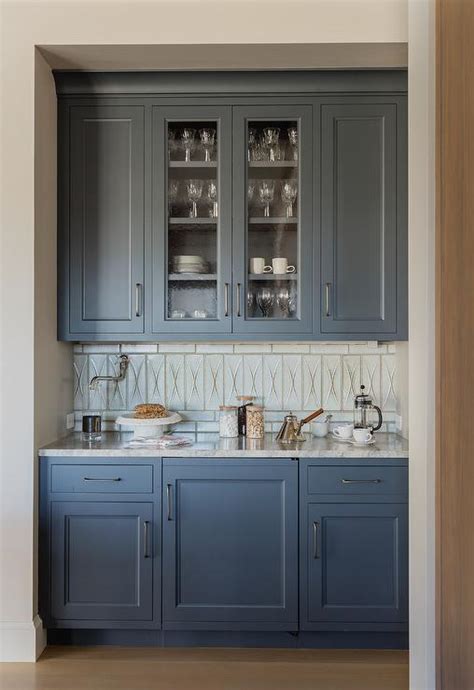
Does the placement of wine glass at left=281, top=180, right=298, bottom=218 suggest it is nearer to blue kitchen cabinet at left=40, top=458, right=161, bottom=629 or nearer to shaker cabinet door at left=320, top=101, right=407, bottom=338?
shaker cabinet door at left=320, top=101, right=407, bottom=338

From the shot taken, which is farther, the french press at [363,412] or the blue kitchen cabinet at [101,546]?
the french press at [363,412]

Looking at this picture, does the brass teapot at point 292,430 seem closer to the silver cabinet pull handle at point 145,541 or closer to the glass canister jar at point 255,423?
the glass canister jar at point 255,423

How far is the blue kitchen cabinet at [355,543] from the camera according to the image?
92.4 inches

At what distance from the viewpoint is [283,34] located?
2.30m

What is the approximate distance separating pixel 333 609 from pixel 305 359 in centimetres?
123

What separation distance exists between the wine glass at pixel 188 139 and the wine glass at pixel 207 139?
0.15 ft

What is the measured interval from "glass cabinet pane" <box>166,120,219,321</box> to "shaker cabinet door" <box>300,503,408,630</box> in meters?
1.11

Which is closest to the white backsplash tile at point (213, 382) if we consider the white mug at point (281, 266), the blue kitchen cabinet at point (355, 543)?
the white mug at point (281, 266)

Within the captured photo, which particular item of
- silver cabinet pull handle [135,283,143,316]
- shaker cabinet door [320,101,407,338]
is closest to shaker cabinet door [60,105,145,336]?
silver cabinet pull handle [135,283,143,316]

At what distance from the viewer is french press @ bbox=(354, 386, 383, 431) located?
2699 millimetres

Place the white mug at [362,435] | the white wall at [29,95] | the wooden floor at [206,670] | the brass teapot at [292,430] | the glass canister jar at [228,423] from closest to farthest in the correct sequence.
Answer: the wooden floor at [206,670], the white wall at [29,95], the white mug at [362,435], the brass teapot at [292,430], the glass canister jar at [228,423]

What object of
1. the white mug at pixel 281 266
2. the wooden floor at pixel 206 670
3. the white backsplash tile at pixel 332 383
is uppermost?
the white mug at pixel 281 266

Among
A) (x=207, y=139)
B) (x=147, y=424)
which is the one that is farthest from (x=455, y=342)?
(x=207, y=139)

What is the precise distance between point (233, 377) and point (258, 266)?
0.66 metres
